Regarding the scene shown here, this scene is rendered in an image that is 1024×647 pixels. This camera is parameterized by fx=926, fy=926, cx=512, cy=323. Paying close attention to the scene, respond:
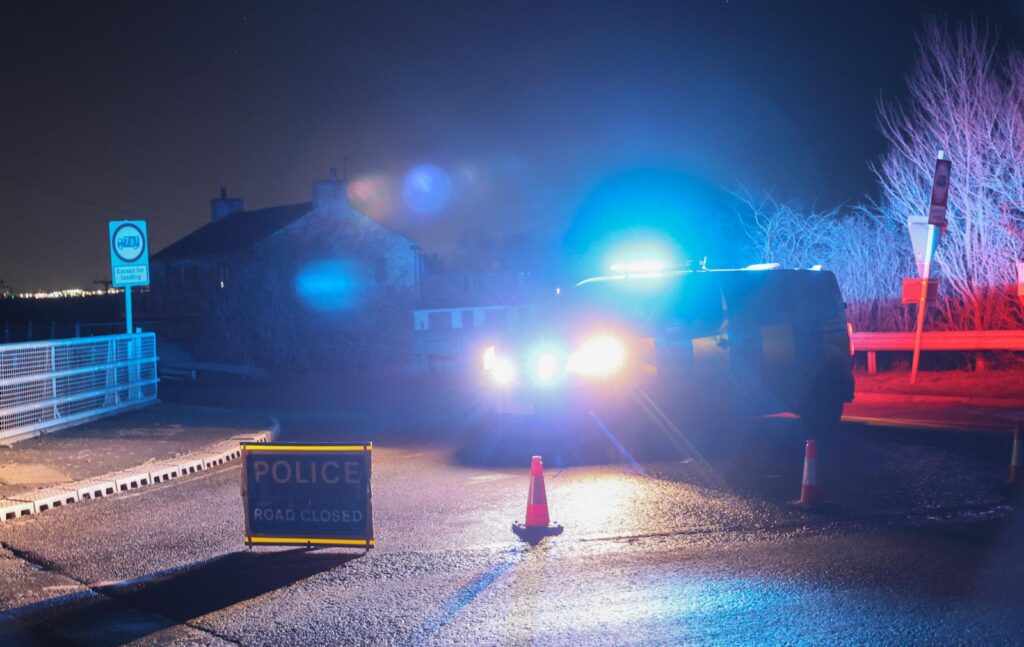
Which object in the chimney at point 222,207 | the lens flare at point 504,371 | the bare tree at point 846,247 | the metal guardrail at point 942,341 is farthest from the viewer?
the chimney at point 222,207

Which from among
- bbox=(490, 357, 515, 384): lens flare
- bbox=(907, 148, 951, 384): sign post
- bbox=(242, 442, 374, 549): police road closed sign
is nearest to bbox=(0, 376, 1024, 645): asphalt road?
bbox=(242, 442, 374, 549): police road closed sign

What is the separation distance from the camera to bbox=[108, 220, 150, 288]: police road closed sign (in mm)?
16141

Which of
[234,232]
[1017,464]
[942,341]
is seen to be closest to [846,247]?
[942,341]

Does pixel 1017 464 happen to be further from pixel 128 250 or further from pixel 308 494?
pixel 128 250

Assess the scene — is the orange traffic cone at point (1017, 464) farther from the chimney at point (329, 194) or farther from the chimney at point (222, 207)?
the chimney at point (222, 207)

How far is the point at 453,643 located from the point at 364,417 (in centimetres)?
1231

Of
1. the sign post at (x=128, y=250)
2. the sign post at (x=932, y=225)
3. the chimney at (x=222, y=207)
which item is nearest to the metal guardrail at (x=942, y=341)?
the sign post at (x=932, y=225)

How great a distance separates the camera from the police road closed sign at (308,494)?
276 inches

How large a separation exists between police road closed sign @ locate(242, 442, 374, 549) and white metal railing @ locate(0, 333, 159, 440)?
285 inches

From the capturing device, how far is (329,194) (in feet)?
149

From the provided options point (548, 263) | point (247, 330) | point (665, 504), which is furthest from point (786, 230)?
point (548, 263)

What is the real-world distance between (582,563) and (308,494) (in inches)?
84.9

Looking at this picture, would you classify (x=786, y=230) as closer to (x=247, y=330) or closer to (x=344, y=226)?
(x=247, y=330)

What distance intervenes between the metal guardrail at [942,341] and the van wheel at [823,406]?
234 inches
